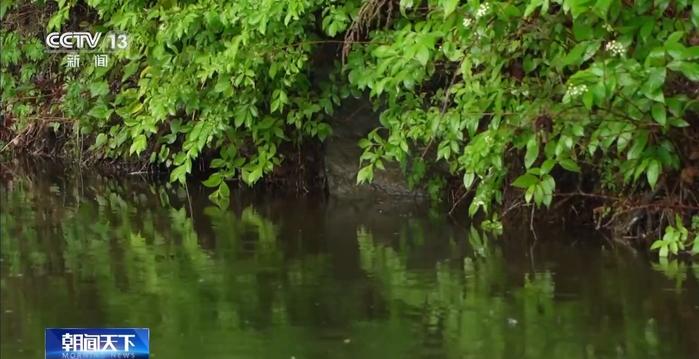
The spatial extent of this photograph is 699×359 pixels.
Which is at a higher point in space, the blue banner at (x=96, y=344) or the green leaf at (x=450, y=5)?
the green leaf at (x=450, y=5)

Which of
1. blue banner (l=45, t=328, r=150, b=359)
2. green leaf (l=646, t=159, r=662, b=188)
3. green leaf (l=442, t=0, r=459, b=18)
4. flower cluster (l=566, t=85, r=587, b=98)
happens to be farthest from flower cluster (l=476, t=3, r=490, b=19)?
blue banner (l=45, t=328, r=150, b=359)

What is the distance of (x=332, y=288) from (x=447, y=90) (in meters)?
1.47

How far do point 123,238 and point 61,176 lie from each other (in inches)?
110

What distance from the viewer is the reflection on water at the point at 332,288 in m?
4.68

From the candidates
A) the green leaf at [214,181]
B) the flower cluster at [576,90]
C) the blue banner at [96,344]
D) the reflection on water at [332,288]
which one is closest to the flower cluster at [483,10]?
the flower cluster at [576,90]

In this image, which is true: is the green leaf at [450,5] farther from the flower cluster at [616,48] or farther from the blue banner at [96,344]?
the blue banner at [96,344]

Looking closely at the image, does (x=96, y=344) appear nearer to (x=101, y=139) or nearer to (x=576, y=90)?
(x=576, y=90)

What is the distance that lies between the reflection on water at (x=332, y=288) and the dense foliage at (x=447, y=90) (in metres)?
0.36

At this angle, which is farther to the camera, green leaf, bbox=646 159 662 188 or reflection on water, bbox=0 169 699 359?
green leaf, bbox=646 159 662 188

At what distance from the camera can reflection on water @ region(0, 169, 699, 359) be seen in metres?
4.68

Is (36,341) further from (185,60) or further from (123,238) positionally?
(185,60)

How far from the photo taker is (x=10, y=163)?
10055mm

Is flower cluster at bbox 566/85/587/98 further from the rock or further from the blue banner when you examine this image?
the rock

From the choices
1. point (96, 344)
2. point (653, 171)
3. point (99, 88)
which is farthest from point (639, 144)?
point (99, 88)
